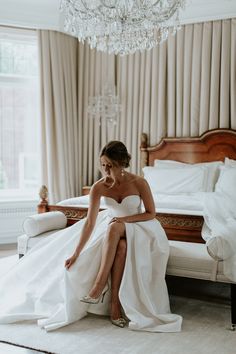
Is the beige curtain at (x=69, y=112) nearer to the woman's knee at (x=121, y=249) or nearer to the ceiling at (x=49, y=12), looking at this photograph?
the ceiling at (x=49, y=12)

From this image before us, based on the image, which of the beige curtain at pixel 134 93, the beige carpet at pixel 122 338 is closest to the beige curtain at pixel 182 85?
the beige curtain at pixel 134 93

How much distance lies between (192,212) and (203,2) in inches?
106

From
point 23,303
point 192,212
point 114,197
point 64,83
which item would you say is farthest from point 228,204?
point 64,83

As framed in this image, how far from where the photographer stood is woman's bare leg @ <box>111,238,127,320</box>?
3188 mm

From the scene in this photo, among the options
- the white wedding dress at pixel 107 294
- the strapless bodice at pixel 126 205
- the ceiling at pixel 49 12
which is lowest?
the white wedding dress at pixel 107 294

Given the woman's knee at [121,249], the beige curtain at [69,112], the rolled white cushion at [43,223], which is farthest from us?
the beige curtain at [69,112]

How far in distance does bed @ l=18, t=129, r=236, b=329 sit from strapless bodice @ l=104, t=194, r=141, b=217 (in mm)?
403

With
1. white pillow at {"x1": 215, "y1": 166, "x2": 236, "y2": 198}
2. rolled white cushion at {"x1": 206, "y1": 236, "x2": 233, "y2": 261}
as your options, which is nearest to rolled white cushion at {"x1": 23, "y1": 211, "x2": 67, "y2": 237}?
white pillow at {"x1": 215, "y1": 166, "x2": 236, "y2": 198}

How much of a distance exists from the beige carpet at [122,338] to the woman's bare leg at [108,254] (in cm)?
25

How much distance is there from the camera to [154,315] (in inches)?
123

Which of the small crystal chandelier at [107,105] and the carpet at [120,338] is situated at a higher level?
the small crystal chandelier at [107,105]

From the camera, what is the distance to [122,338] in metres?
2.94

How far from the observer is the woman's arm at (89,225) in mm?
3291

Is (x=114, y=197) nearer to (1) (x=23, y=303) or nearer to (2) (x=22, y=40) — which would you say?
(1) (x=23, y=303)
